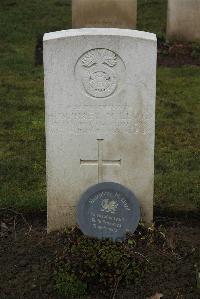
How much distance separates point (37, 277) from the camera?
432cm

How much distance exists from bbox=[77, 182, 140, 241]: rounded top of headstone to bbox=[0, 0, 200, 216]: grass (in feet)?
2.34

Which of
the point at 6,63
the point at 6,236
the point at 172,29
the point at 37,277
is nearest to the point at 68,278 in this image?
the point at 37,277

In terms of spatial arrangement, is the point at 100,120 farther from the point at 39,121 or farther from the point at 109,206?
the point at 39,121

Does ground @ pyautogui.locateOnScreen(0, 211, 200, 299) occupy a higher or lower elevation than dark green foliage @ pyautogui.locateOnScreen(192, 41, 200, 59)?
lower

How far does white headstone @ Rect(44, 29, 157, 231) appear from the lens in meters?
4.43

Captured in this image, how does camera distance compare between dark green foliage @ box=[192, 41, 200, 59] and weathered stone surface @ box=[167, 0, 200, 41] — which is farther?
weathered stone surface @ box=[167, 0, 200, 41]

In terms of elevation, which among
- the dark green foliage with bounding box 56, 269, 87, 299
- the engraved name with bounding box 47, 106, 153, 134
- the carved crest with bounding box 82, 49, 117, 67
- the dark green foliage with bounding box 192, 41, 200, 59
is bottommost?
the dark green foliage with bounding box 56, 269, 87, 299

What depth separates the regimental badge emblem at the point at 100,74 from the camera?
14.7 ft

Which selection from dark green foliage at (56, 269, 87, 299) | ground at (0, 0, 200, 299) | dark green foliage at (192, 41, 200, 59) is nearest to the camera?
dark green foliage at (56, 269, 87, 299)

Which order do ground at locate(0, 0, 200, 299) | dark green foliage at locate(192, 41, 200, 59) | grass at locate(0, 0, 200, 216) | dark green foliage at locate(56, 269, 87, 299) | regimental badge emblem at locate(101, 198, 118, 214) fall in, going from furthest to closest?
dark green foliage at locate(192, 41, 200, 59), grass at locate(0, 0, 200, 216), regimental badge emblem at locate(101, 198, 118, 214), ground at locate(0, 0, 200, 299), dark green foliage at locate(56, 269, 87, 299)

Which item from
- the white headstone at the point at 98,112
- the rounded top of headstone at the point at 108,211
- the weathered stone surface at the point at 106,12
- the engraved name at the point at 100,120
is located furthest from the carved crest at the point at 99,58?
the weathered stone surface at the point at 106,12

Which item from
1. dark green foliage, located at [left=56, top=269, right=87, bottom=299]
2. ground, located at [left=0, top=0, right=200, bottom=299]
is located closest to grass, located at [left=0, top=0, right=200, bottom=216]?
ground, located at [left=0, top=0, right=200, bottom=299]

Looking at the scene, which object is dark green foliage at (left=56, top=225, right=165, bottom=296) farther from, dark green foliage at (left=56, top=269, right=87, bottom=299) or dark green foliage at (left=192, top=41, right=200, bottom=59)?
dark green foliage at (left=192, top=41, right=200, bottom=59)

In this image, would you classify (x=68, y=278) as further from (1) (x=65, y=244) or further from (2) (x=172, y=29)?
(2) (x=172, y=29)
